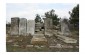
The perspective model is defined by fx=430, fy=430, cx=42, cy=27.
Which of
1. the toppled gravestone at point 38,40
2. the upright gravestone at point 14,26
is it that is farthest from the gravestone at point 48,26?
the upright gravestone at point 14,26

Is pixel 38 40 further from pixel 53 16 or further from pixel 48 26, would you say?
pixel 53 16

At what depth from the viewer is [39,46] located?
6.92 meters

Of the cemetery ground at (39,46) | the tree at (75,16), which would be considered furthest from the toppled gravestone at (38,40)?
the tree at (75,16)

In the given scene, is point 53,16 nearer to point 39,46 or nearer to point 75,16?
point 75,16

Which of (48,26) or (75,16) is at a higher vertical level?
(75,16)

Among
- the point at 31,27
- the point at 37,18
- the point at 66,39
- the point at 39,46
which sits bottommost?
the point at 39,46

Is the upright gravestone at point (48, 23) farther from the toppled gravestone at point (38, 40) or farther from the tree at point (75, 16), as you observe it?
the tree at point (75, 16)

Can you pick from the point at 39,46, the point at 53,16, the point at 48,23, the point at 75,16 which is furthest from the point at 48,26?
the point at 75,16

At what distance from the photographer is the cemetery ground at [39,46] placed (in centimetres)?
691

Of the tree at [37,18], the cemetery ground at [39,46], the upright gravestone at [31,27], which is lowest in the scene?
the cemetery ground at [39,46]

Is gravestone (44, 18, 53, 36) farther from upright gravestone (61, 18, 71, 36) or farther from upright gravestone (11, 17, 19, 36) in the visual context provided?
upright gravestone (11, 17, 19, 36)

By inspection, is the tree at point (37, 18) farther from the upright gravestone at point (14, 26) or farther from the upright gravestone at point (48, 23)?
the upright gravestone at point (14, 26)

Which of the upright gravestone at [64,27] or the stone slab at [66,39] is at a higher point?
the upright gravestone at [64,27]

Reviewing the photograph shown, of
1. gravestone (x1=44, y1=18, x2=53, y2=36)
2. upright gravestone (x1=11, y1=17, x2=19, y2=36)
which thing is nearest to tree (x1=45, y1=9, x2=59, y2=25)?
gravestone (x1=44, y1=18, x2=53, y2=36)
